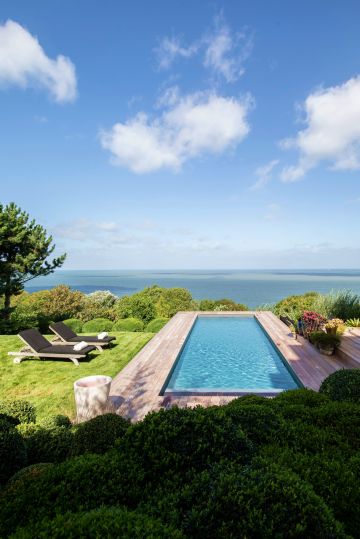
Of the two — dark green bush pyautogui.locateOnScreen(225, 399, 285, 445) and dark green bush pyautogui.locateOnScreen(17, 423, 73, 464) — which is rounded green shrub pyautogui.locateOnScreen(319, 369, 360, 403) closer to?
dark green bush pyautogui.locateOnScreen(225, 399, 285, 445)

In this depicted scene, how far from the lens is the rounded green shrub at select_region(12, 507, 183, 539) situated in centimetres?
160

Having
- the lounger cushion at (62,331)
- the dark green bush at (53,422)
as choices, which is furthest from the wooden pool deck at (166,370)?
the lounger cushion at (62,331)

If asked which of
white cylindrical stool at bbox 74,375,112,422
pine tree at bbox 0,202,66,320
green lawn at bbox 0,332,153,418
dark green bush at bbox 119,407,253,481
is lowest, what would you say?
green lawn at bbox 0,332,153,418

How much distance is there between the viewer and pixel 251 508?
1850 millimetres

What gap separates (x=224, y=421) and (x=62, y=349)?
8039 mm

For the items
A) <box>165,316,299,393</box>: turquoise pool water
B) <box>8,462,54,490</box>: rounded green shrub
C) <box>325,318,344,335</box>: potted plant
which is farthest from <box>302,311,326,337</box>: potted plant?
<box>8,462,54,490</box>: rounded green shrub

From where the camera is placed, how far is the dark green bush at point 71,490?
1973 millimetres

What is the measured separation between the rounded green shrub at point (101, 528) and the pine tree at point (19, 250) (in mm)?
14072

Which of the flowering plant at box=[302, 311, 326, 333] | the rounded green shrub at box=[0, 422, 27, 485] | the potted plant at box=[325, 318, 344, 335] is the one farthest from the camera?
the flowering plant at box=[302, 311, 326, 333]

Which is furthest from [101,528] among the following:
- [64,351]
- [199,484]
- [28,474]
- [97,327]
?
[97,327]

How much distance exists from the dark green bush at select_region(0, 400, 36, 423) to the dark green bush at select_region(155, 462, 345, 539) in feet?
11.7

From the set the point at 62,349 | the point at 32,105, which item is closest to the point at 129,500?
the point at 62,349

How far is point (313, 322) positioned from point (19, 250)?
13511 millimetres

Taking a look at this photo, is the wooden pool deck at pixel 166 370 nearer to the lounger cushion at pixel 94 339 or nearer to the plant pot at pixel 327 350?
the plant pot at pixel 327 350
